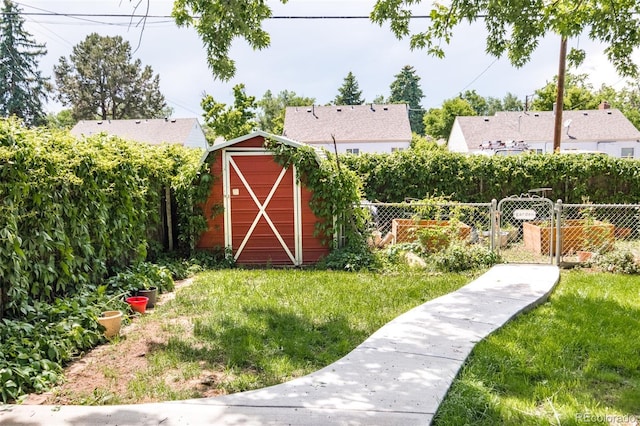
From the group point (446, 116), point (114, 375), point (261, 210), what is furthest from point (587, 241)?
point (446, 116)

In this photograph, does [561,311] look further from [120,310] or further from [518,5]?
[120,310]

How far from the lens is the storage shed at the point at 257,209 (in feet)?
27.9

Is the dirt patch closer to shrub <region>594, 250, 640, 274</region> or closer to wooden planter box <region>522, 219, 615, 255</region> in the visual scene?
wooden planter box <region>522, 219, 615, 255</region>

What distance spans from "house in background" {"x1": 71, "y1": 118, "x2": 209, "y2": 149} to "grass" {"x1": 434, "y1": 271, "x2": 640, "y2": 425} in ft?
89.5

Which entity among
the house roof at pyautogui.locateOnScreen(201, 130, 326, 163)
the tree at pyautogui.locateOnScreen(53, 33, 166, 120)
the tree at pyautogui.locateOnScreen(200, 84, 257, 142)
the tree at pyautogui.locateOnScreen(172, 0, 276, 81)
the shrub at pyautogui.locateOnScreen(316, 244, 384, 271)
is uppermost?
the tree at pyautogui.locateOnScreen(53, 33, 166, 120)

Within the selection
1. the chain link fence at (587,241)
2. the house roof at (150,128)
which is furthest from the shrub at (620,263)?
the house roof at (150,128)

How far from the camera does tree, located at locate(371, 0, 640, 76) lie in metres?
6.66

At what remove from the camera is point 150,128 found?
100 ft

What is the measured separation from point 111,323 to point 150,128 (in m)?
28.2

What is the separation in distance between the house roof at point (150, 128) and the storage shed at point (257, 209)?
22159mm

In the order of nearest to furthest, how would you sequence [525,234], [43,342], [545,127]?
[43,342]
[525,234]
[545,127]

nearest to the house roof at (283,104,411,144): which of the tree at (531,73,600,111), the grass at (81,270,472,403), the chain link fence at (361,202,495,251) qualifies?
the tree at (531,73,600,111)

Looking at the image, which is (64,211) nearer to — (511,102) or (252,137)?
(252,137)

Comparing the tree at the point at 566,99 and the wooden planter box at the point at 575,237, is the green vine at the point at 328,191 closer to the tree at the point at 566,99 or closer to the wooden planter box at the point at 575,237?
the wooden planter box at the point at 575,237
